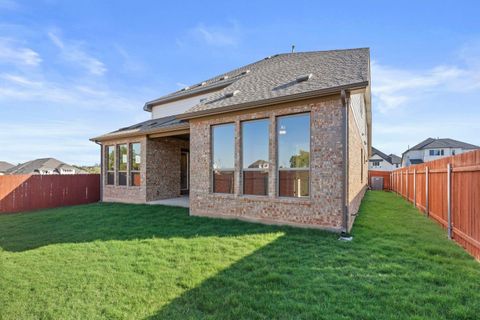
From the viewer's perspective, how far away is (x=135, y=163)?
12.5m

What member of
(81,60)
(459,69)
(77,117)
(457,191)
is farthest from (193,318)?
(77,117)

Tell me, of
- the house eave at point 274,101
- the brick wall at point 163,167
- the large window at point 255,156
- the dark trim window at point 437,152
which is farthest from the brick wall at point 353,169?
the dark trim window at point 437,152

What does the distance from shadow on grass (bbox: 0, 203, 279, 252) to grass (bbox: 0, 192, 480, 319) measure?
0.27ft

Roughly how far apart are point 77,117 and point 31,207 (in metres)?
9.67

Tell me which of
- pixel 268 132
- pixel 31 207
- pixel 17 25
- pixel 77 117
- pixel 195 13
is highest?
pixel 195 13

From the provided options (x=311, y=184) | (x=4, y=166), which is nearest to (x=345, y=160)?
(x=311, y=184)

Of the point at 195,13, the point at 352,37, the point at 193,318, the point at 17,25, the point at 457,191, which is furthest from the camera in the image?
the point at 352,37

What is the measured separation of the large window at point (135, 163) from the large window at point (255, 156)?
666 centimetres

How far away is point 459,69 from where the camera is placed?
14.9 metres

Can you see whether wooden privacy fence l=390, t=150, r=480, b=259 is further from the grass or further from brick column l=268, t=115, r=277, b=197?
brick column l=268, t=115, r=277, b=197

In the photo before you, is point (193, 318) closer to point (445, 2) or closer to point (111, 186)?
point (445, 2)

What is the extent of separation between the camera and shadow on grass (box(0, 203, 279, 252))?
21.5 feet

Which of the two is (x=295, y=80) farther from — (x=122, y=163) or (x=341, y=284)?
(x=122, y=163)

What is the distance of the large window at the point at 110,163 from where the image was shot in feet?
44.5
